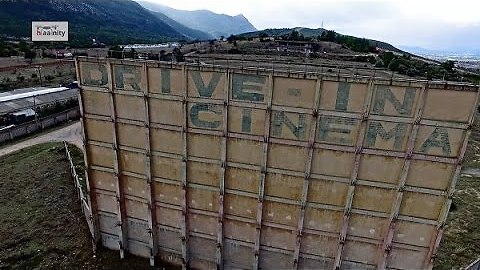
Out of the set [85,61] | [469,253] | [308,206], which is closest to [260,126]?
[308,206]

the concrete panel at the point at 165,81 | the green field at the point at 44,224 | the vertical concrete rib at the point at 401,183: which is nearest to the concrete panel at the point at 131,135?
the concrete panel at the point at 165,81

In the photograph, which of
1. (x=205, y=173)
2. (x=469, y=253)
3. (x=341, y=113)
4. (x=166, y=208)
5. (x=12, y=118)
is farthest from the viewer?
(x=12, y=118)

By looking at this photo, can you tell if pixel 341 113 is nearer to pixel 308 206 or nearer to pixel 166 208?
pixel 308 206

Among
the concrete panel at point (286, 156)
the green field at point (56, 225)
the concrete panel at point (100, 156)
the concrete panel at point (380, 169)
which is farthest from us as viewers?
the green field at point (56, 225)

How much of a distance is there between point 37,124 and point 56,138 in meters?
4.11

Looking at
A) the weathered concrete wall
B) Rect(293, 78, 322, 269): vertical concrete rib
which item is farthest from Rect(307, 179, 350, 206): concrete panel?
Rect(293, 78, 322, 269): vertical concrete rib

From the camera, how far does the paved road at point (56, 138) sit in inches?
1163

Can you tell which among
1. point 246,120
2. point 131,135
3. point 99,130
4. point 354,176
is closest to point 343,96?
point 354,176

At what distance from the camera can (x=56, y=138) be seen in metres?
32.5

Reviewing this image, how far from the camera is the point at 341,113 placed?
412 inches

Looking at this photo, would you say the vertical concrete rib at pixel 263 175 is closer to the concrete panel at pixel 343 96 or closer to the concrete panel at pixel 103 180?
the concrete panel at pixel 343 96

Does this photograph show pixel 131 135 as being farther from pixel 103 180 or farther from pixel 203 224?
pixel 203 224

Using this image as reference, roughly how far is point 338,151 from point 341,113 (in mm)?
1287

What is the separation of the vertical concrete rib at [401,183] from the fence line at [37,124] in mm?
33655
